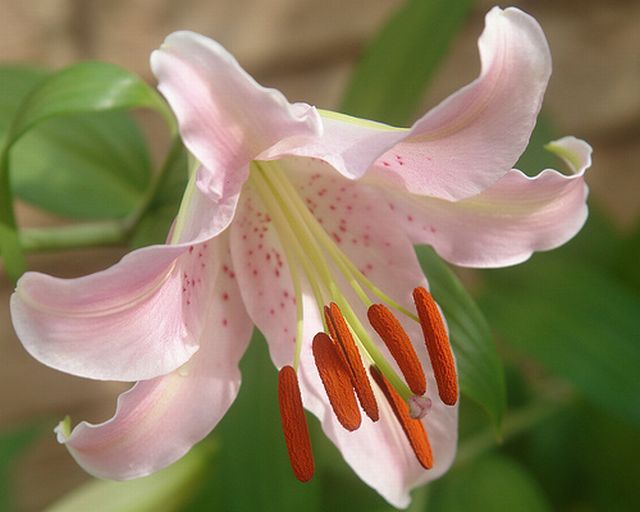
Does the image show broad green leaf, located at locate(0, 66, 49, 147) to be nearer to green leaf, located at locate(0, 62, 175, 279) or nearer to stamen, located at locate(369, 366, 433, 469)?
green leaf, located at locate(0, 62, 175, 279)

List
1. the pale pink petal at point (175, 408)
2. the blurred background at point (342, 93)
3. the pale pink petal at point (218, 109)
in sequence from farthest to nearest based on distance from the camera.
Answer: the blurred background at point (342, 93)
the pale pink petal at point (175, 408)
the pale pink petal at point (218, 109)

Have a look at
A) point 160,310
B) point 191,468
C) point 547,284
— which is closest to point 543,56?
point 160,310

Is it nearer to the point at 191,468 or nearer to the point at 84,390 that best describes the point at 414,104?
the point at 191,468

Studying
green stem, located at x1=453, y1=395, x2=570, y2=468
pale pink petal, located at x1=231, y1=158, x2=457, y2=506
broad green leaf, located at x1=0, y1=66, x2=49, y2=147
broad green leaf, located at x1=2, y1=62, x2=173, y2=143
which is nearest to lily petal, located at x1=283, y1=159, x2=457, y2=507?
pale pink petal, located at x1=231, y1=158, x2=457, y2=506

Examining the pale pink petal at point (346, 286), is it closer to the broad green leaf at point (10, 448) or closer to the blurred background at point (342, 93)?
the blurred background at point (342, 93)

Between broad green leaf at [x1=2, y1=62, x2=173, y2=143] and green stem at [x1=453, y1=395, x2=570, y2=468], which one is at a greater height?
broad green leaf at [x1=2, y1=62, x2=173, y2=143]

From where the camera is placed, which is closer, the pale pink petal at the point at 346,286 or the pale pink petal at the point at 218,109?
the pale pink petal at the point at 218,109

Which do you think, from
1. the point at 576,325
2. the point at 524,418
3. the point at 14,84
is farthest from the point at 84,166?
the point at 524,418

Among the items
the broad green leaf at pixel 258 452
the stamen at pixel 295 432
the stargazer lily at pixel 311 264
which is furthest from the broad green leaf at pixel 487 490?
the stamen at pixel 295 432
